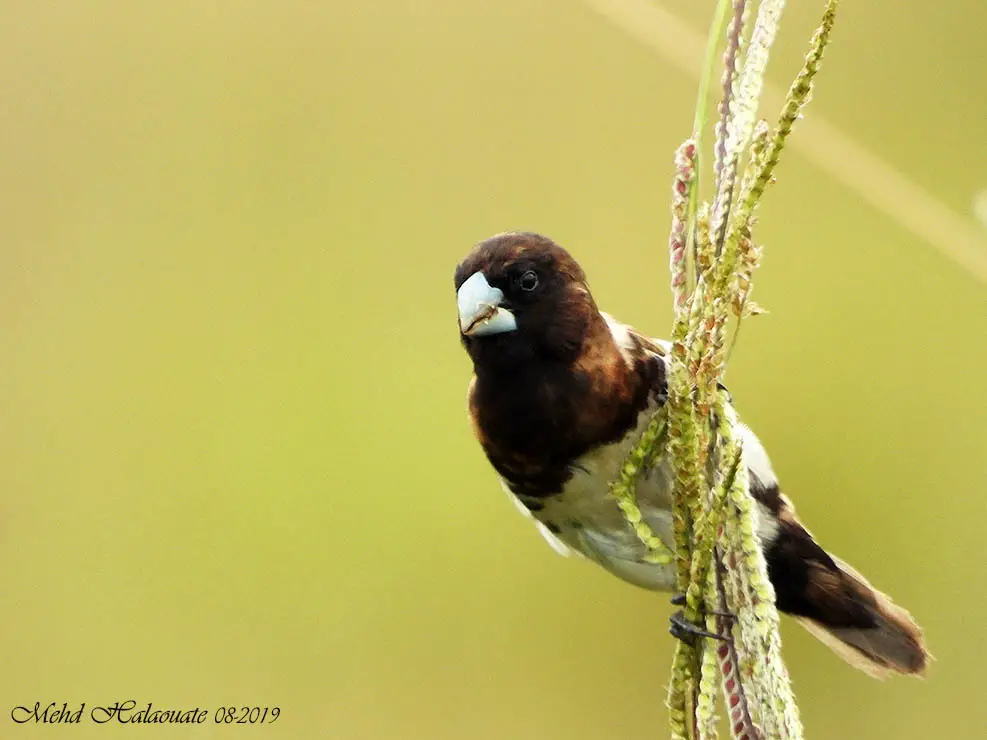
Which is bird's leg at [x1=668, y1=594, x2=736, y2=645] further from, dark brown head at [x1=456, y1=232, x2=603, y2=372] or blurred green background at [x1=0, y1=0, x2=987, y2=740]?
blurred green background at [x1=0, y1=0, x2=987, y2=740]

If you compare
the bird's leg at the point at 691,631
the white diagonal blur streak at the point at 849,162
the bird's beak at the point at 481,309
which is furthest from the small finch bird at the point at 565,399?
the white diagonal blur streak at the point at 849,162

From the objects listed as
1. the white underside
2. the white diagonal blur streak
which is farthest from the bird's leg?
A: the white diagonal blur streak

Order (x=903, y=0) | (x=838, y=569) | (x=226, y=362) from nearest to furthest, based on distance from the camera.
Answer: (x=838, y=569), (x=903, y=0), (x=226, y=362)

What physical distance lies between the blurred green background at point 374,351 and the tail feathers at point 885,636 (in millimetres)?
352

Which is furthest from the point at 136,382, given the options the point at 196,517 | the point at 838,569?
the point at 838,569

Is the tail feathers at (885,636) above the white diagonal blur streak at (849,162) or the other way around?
the other way around

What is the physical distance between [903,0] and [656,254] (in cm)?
53

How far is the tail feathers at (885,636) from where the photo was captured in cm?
106

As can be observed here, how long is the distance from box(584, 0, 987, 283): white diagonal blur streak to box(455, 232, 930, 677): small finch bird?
584mm

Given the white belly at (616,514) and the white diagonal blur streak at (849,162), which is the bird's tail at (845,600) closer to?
the white belly at (616,514)

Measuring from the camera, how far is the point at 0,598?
1447mm

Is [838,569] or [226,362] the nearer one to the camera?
[838,569]

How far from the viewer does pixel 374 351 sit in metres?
1.55

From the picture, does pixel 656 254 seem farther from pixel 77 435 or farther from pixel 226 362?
pixel 77 435
